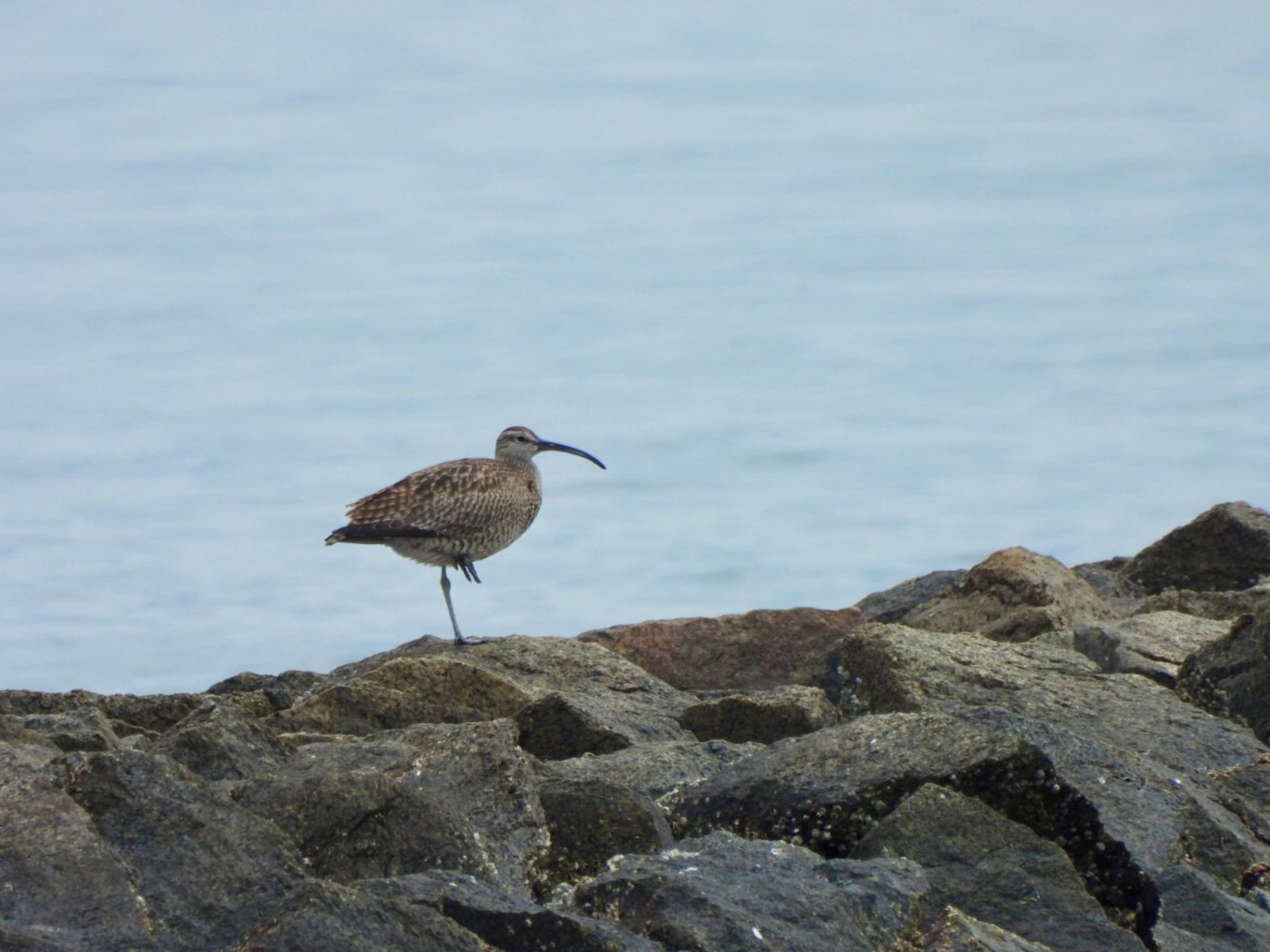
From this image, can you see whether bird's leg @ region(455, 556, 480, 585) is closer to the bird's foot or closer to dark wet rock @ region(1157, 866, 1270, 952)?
the bird's foot

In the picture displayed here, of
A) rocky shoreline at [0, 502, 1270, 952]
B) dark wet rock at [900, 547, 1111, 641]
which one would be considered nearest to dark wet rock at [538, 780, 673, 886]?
rocky shoreline at [0, 502, 1270, 952]

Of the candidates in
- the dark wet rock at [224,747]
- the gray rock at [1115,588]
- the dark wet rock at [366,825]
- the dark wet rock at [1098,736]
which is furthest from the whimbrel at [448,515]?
the dark wet rock at [366,825]

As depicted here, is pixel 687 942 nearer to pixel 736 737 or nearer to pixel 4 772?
pixel 4 772

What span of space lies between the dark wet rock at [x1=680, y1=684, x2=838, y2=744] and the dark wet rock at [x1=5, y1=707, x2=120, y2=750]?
9.78ft

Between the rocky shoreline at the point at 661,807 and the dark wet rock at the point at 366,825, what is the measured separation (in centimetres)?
1

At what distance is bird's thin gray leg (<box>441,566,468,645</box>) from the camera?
14570mm

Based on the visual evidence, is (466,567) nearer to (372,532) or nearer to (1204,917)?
(372,532)

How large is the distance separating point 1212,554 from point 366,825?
10.8 meters

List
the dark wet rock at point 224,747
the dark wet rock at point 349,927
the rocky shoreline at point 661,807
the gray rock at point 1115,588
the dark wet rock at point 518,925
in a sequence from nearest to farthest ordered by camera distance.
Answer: the dark wet rock at point 349,927 < the dark wet rock at point 518,925 < the rocky shoreline at point 661,807 < the dark wet rock at point 224,747 < the gray rock at point 1115,588

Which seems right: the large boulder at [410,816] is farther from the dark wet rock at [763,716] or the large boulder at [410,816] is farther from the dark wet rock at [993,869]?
the dark wet rock at [763,716]

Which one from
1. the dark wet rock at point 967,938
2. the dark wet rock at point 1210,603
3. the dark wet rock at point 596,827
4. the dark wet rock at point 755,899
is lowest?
the dark wet rock at point 967,938

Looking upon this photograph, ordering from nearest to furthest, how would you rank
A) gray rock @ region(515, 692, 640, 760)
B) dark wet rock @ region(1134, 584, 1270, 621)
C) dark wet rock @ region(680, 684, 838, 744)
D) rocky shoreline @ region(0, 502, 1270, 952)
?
rocky shoreline @ region(0, 502, 1270, 952) → gray rock @ region(515, 692, 640, 760) → dark wet rock @ region(680, 684, 838, 744) → dark wet rock @ region(1134, 584, 1270, 621)

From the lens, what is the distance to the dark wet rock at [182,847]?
7309 mm

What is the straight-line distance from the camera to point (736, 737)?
11.5 m
